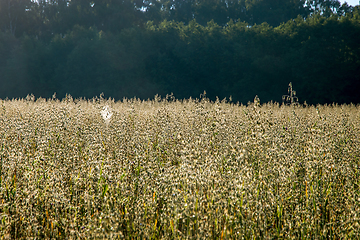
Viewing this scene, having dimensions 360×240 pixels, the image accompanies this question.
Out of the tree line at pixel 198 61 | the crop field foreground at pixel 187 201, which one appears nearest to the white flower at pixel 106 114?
the crop field foreground at pixel 187 201

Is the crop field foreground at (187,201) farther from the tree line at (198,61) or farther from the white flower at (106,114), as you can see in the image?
the tree line at (198,61)

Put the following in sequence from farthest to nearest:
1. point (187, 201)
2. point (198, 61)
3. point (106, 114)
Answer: point (198, 61)
point (106, 114)
point (187, 201)

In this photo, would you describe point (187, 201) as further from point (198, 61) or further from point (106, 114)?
point (198, 61)

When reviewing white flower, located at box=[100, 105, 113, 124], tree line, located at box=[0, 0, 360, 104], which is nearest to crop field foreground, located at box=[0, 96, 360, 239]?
white flower, located at box=[100, 105, 113, 124]

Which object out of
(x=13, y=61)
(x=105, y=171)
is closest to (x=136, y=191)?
(x=105, y=171)

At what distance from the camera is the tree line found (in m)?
17.5

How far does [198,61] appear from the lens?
19484 millimetres

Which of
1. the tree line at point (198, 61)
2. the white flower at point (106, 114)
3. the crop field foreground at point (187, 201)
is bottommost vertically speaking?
the crop field foreground at point (187, 201)

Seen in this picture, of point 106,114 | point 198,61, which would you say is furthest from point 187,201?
point 198,61

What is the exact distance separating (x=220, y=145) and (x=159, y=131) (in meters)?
1.26

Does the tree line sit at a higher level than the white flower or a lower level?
higher

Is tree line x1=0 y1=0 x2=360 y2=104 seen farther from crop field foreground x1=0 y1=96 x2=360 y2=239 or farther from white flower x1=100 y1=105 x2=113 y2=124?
crop field foreground x1=0 y1=96 x2=360 y2=239

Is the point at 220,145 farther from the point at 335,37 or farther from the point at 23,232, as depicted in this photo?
the point at 335,37

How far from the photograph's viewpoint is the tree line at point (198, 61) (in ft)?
57.5
